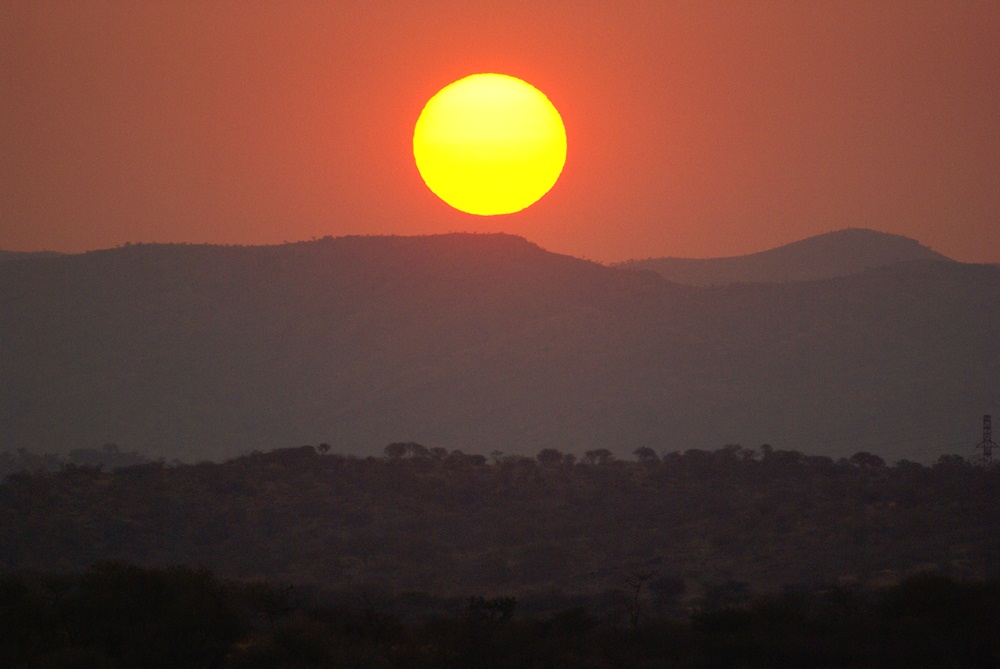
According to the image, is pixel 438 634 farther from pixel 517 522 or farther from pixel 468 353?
pixel 468 353

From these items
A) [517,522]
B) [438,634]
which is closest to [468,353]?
[517,522]

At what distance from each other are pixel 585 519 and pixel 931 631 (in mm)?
35688

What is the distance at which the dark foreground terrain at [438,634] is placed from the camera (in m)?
23.9

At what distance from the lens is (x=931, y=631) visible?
26609mm

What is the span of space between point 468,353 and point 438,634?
146833mm

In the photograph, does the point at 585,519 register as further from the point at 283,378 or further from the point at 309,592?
the point at 283,378

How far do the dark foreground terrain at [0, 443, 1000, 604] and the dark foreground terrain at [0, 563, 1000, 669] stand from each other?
16.8 meters

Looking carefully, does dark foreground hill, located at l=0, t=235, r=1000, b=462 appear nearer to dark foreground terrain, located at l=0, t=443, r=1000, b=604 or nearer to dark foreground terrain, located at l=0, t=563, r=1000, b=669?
dark foreground terrain, located at l=0, t=443, r=1000, b=604

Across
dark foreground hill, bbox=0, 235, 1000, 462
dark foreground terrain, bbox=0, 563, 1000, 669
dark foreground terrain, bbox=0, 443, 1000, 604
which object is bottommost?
dark foreground terrain, bbox=0, 563, 1000, 669

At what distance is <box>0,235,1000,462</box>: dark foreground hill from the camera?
160 metres

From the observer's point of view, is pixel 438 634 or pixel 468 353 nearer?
pixel 438 634

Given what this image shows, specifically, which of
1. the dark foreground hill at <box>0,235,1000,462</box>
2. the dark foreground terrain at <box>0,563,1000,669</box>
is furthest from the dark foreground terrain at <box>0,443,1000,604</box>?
the dark foreground hill at <box>0,235,1000,462</box>

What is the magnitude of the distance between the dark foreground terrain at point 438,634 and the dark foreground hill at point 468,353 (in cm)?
12576

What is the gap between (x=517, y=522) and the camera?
61.5 metres
